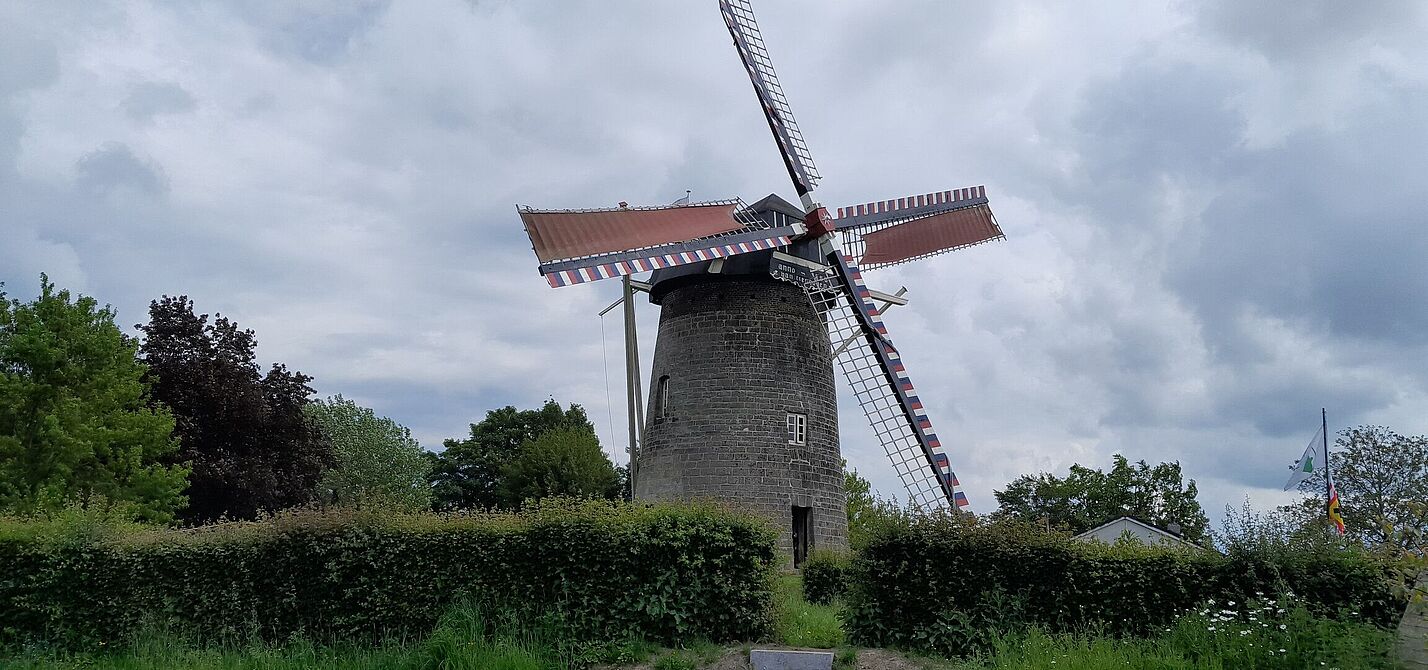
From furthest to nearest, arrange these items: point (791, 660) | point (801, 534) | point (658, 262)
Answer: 1. point (801, 534)
2. point (658, 262)
3. point (791, 660)

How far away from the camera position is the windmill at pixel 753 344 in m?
20.1

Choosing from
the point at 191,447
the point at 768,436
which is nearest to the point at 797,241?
the point at 768,436

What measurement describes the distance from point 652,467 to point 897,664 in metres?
11.1

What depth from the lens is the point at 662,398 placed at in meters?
22.2

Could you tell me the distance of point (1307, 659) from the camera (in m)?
9.40

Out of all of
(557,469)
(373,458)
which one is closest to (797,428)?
(557,469)

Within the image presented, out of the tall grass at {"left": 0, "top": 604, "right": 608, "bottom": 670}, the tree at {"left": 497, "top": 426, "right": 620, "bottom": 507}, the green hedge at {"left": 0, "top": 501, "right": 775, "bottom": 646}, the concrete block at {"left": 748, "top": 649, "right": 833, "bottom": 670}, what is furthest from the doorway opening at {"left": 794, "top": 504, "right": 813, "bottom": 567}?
the tree at {"left": 497, "top": 426, "right": 620, "bottom": 507}

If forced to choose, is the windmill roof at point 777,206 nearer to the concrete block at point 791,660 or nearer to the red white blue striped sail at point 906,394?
the red white blue striped sail at point 906,394

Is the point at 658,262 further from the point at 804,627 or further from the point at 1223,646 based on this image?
the point at 1223,646

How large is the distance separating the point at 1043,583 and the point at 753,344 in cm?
1048

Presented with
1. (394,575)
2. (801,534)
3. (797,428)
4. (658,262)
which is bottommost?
(394,575)

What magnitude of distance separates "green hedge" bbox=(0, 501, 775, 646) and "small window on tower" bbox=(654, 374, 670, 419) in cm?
847

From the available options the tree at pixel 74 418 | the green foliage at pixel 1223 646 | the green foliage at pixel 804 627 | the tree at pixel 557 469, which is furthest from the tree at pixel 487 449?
A: the green foliage at pixel 1223 646

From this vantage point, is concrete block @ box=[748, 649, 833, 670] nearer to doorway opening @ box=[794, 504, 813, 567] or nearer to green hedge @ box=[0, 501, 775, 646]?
green hedge @ box=[0, 501, 775, 646]
